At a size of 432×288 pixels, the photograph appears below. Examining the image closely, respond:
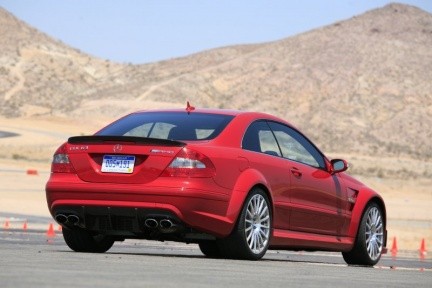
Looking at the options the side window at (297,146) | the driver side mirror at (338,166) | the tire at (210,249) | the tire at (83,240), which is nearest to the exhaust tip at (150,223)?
the tire at (210,249)

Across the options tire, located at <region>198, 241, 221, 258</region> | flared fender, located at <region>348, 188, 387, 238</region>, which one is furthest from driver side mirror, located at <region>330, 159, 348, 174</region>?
tire, located at <region>198, 241, 221, 258</region>

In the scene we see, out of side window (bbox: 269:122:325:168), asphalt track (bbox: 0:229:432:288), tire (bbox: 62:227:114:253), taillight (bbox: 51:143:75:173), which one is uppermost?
side window (bbox: 269:122:325:168)

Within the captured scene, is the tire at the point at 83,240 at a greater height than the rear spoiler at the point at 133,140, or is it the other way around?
the rear spoiler at the point at 133,140

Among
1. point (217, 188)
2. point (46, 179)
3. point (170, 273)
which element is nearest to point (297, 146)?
point (217, 188)

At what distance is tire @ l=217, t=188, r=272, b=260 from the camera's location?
39.6ft

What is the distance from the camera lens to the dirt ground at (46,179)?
34250 mm

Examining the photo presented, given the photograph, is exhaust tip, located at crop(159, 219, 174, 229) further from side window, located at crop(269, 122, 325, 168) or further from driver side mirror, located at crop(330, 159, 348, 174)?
driver side mirror, located at crop(330, 159, 348, 174)

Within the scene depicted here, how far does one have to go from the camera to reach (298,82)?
388ft

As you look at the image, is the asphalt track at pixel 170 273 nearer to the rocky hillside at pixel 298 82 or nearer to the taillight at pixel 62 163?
the taillight at pixel 62 163

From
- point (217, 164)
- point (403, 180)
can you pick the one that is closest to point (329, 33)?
point (403, 180)

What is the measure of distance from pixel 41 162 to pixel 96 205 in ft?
182

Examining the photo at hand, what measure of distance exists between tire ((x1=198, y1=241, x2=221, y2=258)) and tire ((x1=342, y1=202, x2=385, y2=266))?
73.9 inches

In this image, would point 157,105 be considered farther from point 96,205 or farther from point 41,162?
point 96,205

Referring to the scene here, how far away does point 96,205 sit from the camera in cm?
1188
